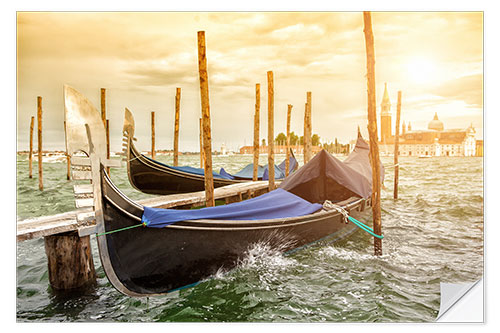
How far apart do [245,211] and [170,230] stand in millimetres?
606

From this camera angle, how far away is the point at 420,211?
5.44 meters

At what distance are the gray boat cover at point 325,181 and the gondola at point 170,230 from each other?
635 millimetres

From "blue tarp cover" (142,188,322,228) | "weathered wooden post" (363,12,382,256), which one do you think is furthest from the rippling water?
"weathered wooden post" (363,12,382,256)

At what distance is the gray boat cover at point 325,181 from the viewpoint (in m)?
3.62

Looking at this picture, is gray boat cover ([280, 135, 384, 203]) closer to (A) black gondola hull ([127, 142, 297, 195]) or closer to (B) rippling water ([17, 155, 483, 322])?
(B) rippling water ([17, 155, 483, 322])

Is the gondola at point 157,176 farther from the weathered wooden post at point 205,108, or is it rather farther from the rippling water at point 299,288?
the rippling water at point 299,288

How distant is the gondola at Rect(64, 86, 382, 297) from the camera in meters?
1.64

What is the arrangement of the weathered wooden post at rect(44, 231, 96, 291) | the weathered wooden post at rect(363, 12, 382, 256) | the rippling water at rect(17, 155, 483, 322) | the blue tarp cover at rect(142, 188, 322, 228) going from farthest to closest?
the weathered wooden post at rect(363, 12, 382, 256), the weathered wooden post at rect(44, 231, 96, 291), the rippling water at rect(17, 155, 483, 322), the blue tarp cover at rect(142, 188, 322, 228)

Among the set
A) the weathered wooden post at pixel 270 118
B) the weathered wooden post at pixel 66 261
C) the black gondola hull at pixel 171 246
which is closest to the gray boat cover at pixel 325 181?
the black gondola hull at pixel 171 246

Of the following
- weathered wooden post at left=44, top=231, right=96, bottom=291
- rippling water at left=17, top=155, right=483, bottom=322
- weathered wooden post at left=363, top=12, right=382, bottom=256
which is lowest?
rippling water at left=17, top=155, right=483, bottom=322

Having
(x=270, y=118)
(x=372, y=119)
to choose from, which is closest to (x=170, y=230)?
(x=372, y=119)

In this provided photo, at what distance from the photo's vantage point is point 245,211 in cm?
244

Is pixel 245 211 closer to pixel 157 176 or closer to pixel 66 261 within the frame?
pixel 66 261
